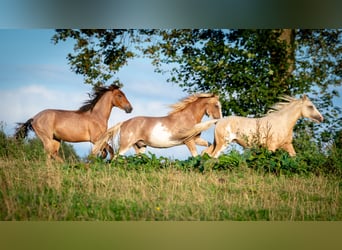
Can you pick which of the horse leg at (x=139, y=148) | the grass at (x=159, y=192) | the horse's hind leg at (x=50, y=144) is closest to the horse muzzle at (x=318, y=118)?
the grass at (x=159, y=192)

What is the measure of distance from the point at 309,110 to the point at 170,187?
1.96 metres

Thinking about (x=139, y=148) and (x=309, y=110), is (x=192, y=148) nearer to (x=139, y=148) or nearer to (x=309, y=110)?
(x=139, y=148)

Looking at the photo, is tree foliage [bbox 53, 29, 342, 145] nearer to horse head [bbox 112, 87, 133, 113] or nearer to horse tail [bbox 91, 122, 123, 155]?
horse head [bbox 112, 87, 133, 113]

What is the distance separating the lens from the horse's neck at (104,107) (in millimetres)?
6719

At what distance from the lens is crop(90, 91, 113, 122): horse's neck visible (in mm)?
6719

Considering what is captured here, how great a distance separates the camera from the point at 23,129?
646 centimetres

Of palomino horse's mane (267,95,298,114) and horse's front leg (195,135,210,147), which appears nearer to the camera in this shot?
horse's front leg (195,135,210,147)

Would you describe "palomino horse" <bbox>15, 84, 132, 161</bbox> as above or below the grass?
above

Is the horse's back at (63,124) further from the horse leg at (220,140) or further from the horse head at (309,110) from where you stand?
the horse head at (309,110)

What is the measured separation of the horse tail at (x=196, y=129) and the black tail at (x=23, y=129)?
1.76 metres

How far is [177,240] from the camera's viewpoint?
5562 millimetres

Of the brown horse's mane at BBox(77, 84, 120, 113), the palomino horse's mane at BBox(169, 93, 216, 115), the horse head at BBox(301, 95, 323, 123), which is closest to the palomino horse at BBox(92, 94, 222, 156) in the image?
the palomino horse's mane at BBox(169, 93, 216, 115)
